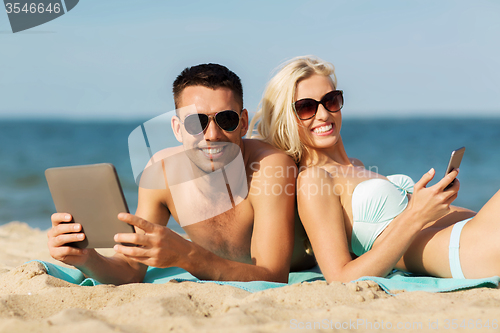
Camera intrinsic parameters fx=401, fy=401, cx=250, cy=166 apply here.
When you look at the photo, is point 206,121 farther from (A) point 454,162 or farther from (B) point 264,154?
(A) point 454,162

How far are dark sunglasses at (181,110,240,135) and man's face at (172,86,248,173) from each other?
0.9 inches

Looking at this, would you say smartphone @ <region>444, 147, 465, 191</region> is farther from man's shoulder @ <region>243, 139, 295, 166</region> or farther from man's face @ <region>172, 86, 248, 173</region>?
man's face @ <region>172, 86, 248, 173</region>

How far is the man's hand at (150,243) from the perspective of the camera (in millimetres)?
2174

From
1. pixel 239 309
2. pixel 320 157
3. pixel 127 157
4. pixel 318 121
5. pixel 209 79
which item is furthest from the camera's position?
pixel 127 157

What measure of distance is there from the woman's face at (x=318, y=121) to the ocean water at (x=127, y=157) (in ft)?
14.1

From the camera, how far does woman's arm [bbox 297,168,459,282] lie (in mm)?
2514

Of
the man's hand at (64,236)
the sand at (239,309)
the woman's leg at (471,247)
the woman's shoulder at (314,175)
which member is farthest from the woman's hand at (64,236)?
the woman's leg at (471,247)

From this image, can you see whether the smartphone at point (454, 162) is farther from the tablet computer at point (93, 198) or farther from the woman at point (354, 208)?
the tablet computer at point (93, 198)

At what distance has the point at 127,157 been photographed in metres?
16.8

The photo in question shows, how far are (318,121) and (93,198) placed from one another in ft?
6.17

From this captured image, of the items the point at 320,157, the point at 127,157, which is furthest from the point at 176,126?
the point at 127,157

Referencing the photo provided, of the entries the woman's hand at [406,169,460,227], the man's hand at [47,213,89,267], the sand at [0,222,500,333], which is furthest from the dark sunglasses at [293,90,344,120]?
the man's hand at [47,213,89,267]

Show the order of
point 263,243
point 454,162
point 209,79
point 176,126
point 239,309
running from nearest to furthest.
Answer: point 239,309, point 454,162, point 263,243, point 209,79, point 176,126

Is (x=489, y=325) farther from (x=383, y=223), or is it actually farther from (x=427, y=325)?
(x=383, y=223)
